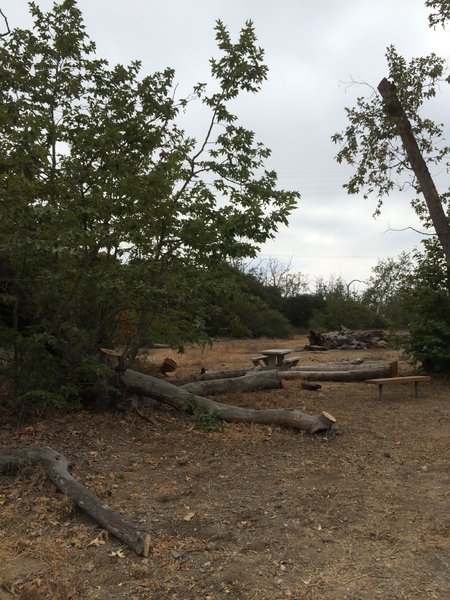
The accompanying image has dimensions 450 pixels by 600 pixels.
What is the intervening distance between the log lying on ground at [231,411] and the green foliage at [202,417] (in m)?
0.03

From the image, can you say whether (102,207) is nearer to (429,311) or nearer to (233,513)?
(233,513)

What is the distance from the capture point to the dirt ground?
123 inches

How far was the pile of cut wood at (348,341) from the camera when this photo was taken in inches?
976

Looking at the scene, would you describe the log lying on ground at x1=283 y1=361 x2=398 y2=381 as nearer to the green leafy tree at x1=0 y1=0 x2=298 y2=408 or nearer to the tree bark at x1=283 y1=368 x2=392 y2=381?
the tree bark at x1=283 y1=368 x2=392 y2=381

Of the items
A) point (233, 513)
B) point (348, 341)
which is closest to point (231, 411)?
point (233, 513)

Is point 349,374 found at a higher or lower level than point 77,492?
higher

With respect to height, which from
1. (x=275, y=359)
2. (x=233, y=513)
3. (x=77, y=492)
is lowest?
(x=233, y=513)

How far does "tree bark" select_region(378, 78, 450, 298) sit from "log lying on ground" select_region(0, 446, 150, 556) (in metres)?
10.4

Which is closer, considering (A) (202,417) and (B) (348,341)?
(A) (202,417)

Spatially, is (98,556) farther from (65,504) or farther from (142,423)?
(142,423)

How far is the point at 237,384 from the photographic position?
9.94m

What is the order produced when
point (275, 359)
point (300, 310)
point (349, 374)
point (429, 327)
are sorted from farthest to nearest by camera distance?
1. point (300, 310)
2. point (275, 359)
3. point (349, 374)
4. point (429, 327)

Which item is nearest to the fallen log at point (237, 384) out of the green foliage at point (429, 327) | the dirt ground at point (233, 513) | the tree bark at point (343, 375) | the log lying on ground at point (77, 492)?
the dirt ground at point (233, 513)

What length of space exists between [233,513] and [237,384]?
18.8ft
